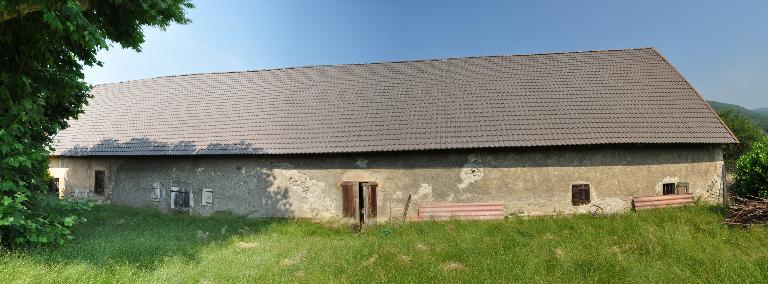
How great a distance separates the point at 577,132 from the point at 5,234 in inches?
573

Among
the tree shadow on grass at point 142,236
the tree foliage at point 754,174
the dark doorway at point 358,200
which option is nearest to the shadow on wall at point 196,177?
the tree shadow on grass at point 142,236

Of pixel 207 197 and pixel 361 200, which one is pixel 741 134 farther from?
pixel 207 197

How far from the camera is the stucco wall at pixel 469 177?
496 inches

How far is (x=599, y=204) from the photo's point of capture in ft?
41.4

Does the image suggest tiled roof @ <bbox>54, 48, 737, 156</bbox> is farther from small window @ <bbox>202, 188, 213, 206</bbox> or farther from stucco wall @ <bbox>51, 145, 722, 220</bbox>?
small window @ <bbox>202, 188, 213, 206</bbox>

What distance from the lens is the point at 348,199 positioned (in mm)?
12914

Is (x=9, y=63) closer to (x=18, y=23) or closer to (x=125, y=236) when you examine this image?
(x=18, y=23)

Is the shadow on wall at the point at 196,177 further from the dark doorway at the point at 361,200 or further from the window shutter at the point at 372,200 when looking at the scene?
the window shutter at the point at 372,200

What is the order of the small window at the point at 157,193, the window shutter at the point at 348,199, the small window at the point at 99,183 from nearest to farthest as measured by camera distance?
the window shutter at the point at 348,199 < the small window at the point at 157,193 < the small window at the point at 99,183

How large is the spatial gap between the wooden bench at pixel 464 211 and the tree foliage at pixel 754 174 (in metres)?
6.45

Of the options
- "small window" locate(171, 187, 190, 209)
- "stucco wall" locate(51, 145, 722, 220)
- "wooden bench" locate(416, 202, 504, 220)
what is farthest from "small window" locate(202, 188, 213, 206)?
"wooden bench" locate(416, 202, 504, 220)

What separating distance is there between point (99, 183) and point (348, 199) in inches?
417

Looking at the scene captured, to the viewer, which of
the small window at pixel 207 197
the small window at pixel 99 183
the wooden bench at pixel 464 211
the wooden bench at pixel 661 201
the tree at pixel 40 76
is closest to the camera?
the tree at pixel 40 76

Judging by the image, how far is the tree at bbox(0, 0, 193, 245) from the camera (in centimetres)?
742
